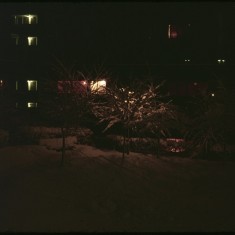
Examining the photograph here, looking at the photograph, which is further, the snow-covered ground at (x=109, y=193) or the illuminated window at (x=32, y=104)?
the illuminated window at (x=32, y=104)

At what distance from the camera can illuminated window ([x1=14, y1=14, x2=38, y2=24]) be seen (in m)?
32.0

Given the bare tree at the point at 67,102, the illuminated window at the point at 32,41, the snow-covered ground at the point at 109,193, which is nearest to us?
the snow-covered ground at the point at 109,193

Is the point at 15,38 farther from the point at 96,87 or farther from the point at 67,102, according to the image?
the point at 67,102

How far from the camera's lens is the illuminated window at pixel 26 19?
32000 millimetres

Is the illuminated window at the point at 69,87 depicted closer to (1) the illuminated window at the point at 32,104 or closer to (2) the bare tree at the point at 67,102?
(2) the bare tree at the point at 67,102

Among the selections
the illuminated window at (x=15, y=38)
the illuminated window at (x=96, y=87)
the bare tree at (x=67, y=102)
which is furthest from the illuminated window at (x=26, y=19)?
the bare tree at (x=67, y=102)

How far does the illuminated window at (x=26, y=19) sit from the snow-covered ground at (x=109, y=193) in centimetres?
1907

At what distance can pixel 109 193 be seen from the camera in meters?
11.5

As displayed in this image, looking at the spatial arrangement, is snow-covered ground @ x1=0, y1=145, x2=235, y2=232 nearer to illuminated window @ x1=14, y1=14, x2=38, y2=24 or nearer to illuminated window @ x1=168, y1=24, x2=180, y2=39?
illuminated window @ x1=168, y1=24, x2=180, y2=39

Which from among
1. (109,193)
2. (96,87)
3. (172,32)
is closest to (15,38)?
(172,32)

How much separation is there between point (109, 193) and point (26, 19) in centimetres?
2341

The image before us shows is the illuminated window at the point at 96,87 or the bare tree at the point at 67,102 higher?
the illuminated window at the point at 96,87

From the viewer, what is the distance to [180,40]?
79.6 feet

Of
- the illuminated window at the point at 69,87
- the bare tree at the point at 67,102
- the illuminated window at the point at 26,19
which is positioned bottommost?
the bare tree at the point at 67,102
